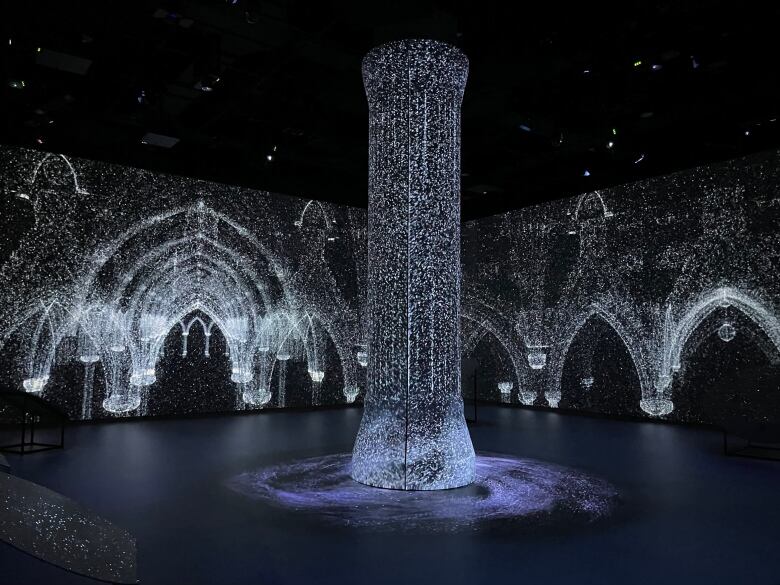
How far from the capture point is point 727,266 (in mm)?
6570

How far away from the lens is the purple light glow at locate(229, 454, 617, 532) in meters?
3.15

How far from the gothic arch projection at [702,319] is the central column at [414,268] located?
3905 millimetres

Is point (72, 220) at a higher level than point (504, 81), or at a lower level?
Result: lower

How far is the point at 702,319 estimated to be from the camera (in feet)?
22.2

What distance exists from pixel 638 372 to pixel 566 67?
3852 mm

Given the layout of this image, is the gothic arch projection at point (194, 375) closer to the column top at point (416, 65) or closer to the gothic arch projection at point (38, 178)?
the gothic arch projection at point (38, 178)

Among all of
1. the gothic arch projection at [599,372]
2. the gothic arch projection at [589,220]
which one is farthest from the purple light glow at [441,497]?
the gothic arch projection at [589,220]

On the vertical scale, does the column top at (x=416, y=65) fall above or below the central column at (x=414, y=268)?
above

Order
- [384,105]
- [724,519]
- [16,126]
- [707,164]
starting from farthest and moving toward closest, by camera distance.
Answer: [707,164], [16,126], [384,105], [724,519]

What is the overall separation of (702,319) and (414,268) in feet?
14.0

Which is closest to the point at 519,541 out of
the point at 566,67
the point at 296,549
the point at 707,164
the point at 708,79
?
the point at 296,549

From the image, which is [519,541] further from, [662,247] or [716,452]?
[662,247]

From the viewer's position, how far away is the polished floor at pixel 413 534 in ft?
7.83

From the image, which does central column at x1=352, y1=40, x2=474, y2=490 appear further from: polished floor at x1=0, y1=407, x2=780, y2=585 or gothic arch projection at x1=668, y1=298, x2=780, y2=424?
gothic arch projection at x1=668, y1=298, x2=780, y2=424
